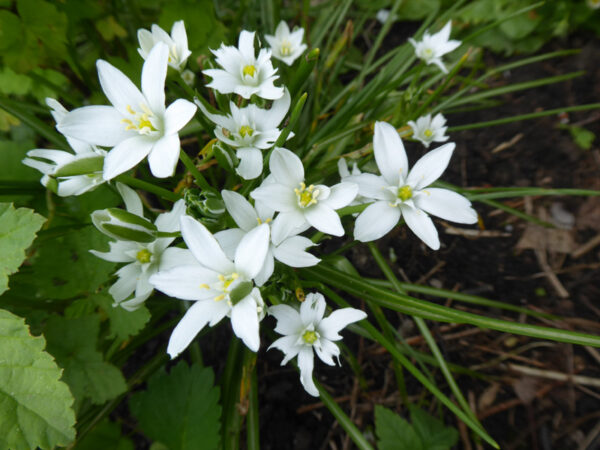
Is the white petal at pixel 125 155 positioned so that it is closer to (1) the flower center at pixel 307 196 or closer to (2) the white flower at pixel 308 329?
(1) the flower center at pixel 307 196

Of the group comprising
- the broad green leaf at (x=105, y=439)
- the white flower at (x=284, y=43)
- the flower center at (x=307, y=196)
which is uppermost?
the white flower at (x=284, y=43)

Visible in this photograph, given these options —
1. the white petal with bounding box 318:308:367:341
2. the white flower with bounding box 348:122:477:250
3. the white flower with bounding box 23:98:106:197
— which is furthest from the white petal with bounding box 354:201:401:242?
the white flower with bounding box 23:98:106:197

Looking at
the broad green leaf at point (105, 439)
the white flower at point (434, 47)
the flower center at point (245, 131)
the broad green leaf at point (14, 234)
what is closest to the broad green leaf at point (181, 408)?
the broad green leaf at point (105, 439)

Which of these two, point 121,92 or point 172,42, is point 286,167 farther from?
point 172,42

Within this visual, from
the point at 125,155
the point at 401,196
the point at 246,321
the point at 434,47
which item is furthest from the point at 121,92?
the point at 434,47

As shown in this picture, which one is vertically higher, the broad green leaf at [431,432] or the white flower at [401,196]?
the white flower at [401,196]

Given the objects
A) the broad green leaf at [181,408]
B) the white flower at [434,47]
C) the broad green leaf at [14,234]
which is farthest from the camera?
the white flower at [434,47]

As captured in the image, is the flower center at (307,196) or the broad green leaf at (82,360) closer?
the flower center at (307,196)

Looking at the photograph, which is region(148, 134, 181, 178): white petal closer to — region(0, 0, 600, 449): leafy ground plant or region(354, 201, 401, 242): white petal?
region(0, 0, 600, 449): leafy ground plant

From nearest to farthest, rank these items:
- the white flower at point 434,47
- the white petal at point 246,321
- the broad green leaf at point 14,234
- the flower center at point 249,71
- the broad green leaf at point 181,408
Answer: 1. the white petal at point 246,321
2. the broad green leaf at point 14,234
3. the flower center at point 249,71
4. the broad green leaf at point 181,408
5. the white flower at point 434,47
